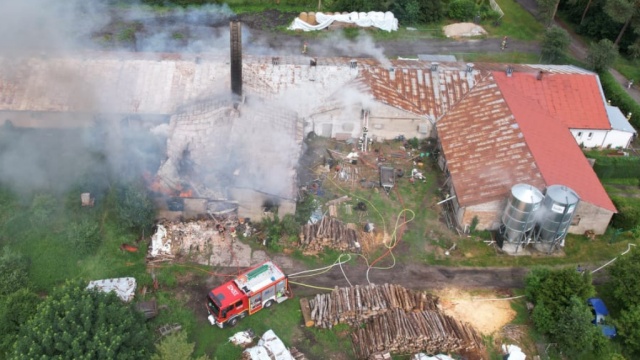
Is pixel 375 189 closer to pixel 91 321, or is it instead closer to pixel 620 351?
pixel 620 351

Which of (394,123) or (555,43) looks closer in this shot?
(394,123)

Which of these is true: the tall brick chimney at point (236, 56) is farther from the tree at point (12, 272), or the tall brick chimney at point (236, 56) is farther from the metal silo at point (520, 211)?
the metal silo at point (520, 211)

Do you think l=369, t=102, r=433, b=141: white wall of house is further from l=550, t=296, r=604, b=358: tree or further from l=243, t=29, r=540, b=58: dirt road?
l=550, t=296, r=604, b=358: tree

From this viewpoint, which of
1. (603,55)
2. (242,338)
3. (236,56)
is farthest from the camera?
(603,55)

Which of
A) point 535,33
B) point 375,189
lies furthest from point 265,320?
point 535,33

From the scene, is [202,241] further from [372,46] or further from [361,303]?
[372,46]

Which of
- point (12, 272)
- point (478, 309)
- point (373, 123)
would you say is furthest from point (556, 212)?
point (12, 272)
